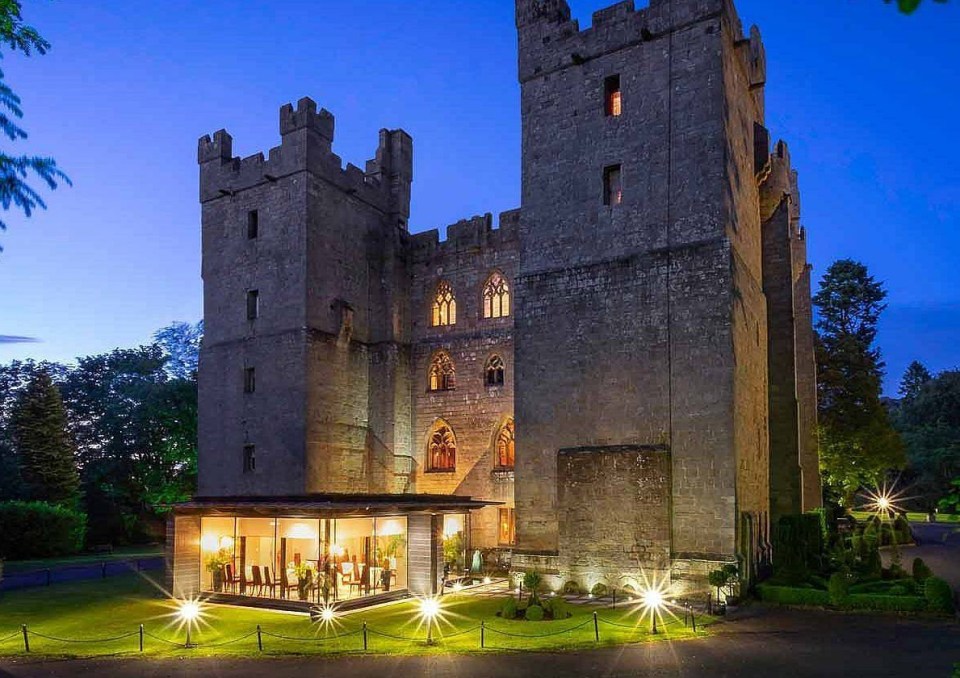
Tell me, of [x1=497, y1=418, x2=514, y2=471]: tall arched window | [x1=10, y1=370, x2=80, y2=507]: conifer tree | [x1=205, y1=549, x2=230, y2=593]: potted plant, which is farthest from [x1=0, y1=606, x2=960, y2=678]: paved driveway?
[x1=10, y1=370, x2=80, y2=507]: conifer tree

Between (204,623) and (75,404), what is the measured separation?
35.7 m

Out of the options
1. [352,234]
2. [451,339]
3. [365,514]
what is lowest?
[365,514]

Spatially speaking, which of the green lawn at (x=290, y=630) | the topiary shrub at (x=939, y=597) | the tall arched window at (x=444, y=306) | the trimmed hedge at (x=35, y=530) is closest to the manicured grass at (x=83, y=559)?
the trimmed hedge at (x=35, y=530)

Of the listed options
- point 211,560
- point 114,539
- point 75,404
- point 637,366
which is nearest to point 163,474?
point 114,539

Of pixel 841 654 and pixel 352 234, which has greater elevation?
pixel 352 234

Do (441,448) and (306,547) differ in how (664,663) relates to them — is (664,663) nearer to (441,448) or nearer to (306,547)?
(306,547)

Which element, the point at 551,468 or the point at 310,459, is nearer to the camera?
the point at 551,468

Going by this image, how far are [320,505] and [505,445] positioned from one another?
35.9 ft

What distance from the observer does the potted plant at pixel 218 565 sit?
72.1 ft

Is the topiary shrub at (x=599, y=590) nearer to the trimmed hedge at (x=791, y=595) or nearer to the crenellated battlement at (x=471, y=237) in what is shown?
the trimmed hedge at (x=791, y=595)

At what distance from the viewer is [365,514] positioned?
809 inches

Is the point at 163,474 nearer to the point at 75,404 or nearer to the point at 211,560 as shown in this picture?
the point at 75,404

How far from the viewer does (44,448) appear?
4116 centimetres

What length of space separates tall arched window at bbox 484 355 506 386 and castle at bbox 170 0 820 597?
2.1 inches
